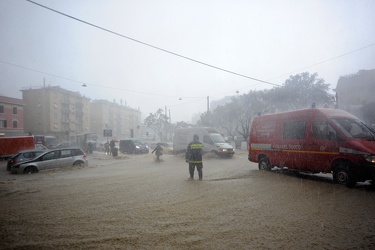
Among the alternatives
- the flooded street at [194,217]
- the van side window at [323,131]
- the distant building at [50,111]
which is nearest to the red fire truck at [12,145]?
the flooded street at [194,217]

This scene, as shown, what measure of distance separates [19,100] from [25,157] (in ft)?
135

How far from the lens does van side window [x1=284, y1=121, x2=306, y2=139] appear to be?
876cm

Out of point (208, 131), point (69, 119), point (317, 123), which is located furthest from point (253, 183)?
point (69, 119)

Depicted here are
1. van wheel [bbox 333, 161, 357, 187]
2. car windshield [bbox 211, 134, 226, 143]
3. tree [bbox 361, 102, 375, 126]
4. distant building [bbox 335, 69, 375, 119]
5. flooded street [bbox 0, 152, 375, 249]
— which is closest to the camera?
flooded street [bbox 0, 152, 375, 249]

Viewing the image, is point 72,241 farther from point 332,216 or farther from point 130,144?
point 130,144

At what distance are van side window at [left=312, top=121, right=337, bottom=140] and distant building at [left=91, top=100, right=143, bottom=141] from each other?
66.7 m

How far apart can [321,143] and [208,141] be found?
36.1ft

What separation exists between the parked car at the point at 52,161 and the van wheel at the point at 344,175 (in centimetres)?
1421

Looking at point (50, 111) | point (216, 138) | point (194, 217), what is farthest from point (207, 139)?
point (50, 111)

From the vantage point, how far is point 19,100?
47.1 metres

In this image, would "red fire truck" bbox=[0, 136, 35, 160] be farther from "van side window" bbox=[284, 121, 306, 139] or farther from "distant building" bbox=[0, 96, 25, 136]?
"distant building" bbox=[0, 96, 25, 136]

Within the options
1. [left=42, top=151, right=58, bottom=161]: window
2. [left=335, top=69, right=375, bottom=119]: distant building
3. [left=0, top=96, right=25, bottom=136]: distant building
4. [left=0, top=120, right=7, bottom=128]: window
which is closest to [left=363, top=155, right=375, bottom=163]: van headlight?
[left=42, top=151, right=58, bottom=161]: window

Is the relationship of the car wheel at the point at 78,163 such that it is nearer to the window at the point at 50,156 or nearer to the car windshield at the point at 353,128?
the window at the point at 50,156

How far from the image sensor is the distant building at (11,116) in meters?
43.4
